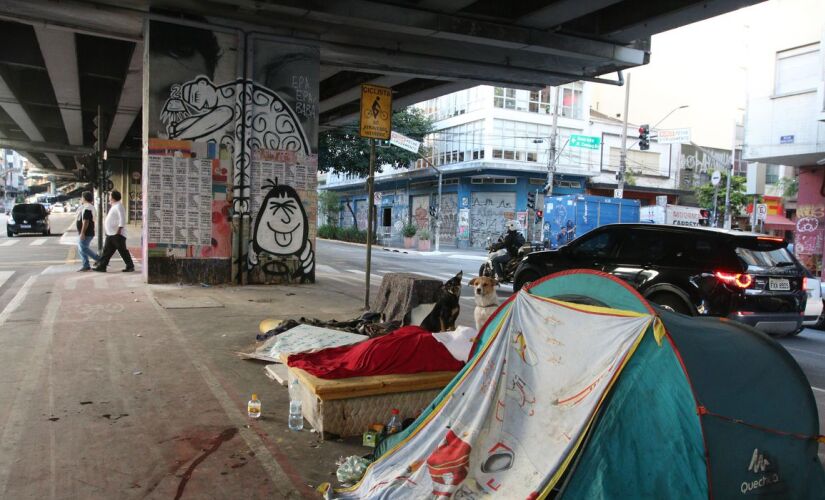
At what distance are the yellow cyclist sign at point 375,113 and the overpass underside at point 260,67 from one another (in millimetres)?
3630

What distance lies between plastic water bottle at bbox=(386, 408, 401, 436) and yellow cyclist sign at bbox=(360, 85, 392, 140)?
4959 millimetres

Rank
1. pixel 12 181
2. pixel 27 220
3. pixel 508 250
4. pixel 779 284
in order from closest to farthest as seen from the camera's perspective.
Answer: pixel 779 284 < pixel 508 250 < pixel 27 220 < pixel 12 181

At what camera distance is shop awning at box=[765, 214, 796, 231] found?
129ft

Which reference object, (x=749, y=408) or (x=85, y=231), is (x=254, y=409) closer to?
(x=749, y=408)

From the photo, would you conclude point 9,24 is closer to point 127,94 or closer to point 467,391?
point 127,94

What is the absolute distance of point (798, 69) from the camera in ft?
73.4

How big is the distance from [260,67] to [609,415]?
35.7 ft

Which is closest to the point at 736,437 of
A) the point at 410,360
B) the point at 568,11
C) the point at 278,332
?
the point at 410,360

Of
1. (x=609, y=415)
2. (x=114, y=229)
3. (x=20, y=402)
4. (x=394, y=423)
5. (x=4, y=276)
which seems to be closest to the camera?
(x=609, y=415)

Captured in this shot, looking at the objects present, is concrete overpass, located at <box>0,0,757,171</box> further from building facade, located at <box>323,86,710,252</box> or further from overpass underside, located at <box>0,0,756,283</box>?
building facade, located at <box>323,86,710,252</box>

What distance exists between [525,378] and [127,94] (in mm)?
22557

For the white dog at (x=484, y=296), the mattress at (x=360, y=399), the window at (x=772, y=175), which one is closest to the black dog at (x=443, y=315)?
the white dog at (x=484, y=296)

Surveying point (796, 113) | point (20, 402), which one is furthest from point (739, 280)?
point (796, 113)

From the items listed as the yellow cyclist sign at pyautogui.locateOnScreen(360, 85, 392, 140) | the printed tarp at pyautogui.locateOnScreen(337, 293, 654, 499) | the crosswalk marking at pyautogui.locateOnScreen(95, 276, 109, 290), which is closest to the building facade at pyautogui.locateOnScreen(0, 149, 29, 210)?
the crosswalk marking at pyautogui.locateOnScreen(95, 276, 109, 290)
